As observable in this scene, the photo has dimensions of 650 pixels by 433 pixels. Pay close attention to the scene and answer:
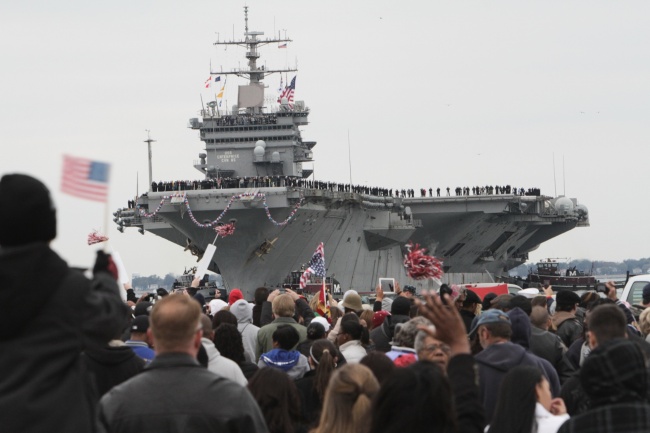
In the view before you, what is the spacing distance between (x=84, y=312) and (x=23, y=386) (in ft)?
1.08

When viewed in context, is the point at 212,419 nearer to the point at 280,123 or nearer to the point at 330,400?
the point at 330,400

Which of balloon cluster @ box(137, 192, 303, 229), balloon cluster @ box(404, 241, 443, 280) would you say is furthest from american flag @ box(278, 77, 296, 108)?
balloon cluster @ box(404, 241, 443, 280)

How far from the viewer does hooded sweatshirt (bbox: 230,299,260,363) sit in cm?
1103

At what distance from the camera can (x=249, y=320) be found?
11445mm

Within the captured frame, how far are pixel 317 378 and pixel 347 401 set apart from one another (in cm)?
247

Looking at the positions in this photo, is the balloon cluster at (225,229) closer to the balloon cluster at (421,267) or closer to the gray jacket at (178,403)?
the balloon cluster at (421,267)

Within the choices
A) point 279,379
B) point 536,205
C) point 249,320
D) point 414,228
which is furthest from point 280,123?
point 279,379

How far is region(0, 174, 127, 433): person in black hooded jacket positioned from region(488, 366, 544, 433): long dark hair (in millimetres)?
2105

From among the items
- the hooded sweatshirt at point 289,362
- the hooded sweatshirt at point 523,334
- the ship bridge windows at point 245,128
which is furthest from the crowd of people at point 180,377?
the ship bridge windows at point 245,128

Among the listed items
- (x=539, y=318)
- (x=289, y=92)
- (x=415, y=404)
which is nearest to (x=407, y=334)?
(x=539, y=318)

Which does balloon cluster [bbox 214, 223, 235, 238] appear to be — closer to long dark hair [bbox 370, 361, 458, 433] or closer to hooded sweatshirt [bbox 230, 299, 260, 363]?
hooded sweatshirt [bbox 230, 299, 260, 363]

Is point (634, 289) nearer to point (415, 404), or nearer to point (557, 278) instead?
point (415, 404)

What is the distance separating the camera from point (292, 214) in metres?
44.7

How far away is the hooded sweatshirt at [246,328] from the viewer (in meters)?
11.0
